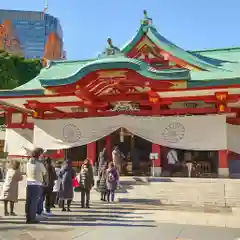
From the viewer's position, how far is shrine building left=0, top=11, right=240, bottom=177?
46.8ft

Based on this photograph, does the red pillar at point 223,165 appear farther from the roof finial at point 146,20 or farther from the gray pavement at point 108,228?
the roof finial at point 146,20

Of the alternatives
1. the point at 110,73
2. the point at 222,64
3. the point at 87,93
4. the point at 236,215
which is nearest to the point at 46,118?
the point at 87,93

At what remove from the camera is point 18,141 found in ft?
60.7

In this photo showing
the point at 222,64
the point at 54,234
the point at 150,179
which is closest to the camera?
the point at 54,234

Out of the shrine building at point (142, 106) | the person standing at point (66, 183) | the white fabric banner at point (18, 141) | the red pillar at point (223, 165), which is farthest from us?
the white fabric banner at point (18, 141)

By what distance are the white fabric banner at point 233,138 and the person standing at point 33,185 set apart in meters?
10.0

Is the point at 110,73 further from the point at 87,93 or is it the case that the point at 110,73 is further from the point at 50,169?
the point at 50,169

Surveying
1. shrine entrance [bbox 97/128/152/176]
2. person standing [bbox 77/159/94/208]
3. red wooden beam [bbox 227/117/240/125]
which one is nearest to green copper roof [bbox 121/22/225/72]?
red wooden beam [bbox 227/117/240/125]

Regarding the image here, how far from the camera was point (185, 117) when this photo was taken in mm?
15094

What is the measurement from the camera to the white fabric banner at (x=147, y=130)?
14719 millimetres

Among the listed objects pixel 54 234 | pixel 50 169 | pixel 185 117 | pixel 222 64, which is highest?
pixel 222 64

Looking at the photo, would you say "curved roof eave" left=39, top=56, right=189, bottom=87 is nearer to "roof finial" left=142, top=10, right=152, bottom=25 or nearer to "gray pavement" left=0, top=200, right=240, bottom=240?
"roof finial" left=142, top=10, right=152, bottom=25

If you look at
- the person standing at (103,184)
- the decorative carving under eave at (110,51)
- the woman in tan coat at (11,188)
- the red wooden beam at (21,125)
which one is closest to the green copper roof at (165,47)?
the decorative carving under eave at (110,51)

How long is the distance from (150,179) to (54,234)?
7607 millimetres
